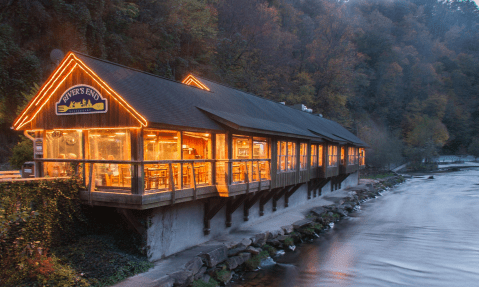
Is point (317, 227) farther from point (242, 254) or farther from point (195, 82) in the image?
point (195, 82)

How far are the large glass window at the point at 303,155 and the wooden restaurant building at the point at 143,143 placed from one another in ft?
14.4

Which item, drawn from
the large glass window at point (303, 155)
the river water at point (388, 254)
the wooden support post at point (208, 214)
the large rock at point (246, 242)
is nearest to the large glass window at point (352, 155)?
the river water at point (388, 254)

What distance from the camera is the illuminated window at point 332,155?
75.5ft

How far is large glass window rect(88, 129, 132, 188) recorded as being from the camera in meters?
9.40

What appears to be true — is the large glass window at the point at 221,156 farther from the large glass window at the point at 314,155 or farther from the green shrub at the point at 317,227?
the large glass window at the point at 314,155

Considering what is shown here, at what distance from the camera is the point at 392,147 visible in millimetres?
53781

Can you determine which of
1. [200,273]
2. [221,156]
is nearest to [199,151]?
[221,156]

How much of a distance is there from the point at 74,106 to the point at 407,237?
16.2 m

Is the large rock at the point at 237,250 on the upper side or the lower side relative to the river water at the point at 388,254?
upper

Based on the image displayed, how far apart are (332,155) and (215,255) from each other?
15003 mm

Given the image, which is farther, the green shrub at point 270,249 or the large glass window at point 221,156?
the green shrub at point 270,249

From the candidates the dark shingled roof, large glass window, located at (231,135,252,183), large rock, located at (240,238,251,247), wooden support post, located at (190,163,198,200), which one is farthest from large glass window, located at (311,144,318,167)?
wooden support post, located at (190,163,198,200)

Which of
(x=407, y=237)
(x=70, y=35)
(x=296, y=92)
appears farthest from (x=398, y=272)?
(x=296, y=92)

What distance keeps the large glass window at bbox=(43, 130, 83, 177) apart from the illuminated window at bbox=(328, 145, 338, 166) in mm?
16767
